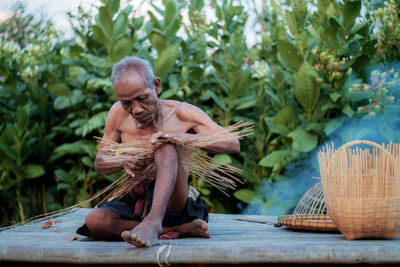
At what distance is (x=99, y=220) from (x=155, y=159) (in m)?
0.40

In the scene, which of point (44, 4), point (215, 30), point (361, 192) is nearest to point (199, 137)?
point (361, 192)

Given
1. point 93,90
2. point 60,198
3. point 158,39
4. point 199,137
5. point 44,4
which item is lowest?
point 60,198

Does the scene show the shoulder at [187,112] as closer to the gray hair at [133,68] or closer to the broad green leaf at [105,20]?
the gray hair at [133,68]

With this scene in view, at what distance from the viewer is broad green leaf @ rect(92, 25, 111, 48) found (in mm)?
3957

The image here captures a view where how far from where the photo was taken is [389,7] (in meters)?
3.33

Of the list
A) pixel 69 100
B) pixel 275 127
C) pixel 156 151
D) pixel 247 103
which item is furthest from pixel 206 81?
pixel 156 151

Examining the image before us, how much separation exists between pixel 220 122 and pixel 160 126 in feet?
5.78

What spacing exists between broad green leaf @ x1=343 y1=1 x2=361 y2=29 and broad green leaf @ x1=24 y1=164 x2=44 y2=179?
2.75m

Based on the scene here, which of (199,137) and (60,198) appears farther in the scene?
(60,198)

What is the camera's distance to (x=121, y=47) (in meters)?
3.88

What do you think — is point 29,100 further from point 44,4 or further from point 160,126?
point 160,126

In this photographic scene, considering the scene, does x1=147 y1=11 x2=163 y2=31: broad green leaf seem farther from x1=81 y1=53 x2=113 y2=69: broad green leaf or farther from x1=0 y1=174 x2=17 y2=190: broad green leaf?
x1=0 y1=174 x2=17 y2=190: broad green leaf

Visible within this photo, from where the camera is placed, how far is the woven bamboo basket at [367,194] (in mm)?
1950

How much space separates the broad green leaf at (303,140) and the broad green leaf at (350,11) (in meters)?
0.86
